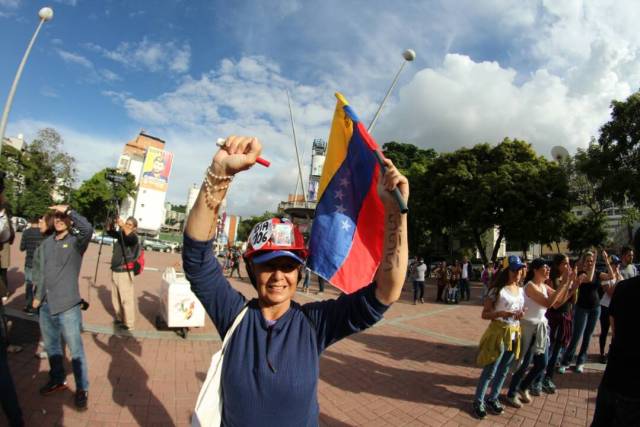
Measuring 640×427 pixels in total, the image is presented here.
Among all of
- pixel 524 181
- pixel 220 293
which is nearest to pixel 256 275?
pixel 220 293

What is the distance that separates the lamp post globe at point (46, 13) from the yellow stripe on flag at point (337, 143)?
14.0 meters

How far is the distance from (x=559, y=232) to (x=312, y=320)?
26766mm

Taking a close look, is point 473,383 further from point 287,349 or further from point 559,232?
point 559,232

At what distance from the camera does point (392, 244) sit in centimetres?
153

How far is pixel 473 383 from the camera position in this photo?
16.6 ft

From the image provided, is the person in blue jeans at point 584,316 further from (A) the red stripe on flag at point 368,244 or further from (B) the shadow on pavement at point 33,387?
(B) the shadow on pavement at point 33,387

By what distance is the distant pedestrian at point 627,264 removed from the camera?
547 centimetres

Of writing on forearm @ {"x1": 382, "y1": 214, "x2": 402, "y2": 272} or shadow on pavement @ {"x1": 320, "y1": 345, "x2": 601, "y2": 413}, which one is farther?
shadow on pavement @ {"x1": 320, "y1": 345, "x2": 601, "y2": 413}

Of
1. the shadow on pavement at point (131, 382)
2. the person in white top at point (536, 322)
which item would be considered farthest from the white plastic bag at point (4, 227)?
the person in white top at point (536, 322)

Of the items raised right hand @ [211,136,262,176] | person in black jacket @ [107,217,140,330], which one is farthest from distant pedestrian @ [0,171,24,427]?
person in black jacket @ [107,217,140,330]

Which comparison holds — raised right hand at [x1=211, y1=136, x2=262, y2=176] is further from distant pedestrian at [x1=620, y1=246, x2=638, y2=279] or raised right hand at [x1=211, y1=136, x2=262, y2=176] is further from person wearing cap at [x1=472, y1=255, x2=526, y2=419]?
distant pedestrian at [x1=620, y1=246, x2=638, y2=279]

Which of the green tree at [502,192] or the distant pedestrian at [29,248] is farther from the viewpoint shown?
the green tree at [502,192]

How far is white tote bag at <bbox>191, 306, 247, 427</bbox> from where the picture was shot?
1438 millimetres

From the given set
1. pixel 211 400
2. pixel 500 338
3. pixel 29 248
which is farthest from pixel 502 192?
pixel 211 400
